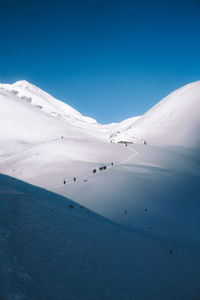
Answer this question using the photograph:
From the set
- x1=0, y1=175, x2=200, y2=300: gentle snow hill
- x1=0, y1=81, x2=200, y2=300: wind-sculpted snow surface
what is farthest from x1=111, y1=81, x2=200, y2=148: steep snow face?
x1=0, y1=175, x2=200, y2=300: gentle snow hill

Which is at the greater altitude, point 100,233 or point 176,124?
point 176,124

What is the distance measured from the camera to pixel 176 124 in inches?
1485

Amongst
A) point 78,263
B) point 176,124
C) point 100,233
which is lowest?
point 100,233

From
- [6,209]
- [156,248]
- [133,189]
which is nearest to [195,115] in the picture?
[133,189]

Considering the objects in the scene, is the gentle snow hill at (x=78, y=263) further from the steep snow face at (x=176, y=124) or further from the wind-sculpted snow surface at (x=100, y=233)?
the steep snow face at (x=176, y=124)

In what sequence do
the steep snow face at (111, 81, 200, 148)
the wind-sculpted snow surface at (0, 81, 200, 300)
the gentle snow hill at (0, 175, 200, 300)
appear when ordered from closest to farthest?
the gentle snow hill at (0, 175, 200, 300) → the wind-sculpted snow surface at (0, 81, 200, 300) → the steep snow face at (111, 81, 200, 148)

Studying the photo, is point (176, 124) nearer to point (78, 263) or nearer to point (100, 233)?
point (100, 233)

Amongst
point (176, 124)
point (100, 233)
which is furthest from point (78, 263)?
point (176, 124)

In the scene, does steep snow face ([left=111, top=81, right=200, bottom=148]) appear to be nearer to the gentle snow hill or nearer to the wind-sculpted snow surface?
the wind-sculpted snow surface

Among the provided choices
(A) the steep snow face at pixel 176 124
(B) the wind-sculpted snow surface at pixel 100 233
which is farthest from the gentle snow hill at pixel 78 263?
(A) the steep snow face at pixel 176 124

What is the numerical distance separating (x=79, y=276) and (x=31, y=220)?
6.74ft

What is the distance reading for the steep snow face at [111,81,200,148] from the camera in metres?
32.1

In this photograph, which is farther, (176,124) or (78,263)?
(176,124)

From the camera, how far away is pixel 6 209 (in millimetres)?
5340
